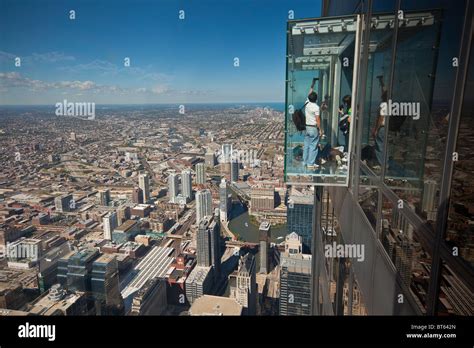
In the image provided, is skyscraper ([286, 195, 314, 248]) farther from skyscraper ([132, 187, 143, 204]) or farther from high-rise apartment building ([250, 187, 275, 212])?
skyscraper ([132, 187, 143, 204])

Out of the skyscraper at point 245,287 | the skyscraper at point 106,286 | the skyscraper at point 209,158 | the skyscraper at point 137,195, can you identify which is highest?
the skyscraper at point 209,158

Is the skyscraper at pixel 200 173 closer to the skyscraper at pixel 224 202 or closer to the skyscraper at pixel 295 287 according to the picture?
the skyscraper at pixel 224 202

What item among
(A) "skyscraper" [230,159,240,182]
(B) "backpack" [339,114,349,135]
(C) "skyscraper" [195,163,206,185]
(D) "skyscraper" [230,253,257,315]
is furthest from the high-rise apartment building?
(B) "backpack" [339,114,349,135]

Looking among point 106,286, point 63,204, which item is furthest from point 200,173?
point 106,286

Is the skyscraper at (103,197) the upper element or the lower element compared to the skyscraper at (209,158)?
lower

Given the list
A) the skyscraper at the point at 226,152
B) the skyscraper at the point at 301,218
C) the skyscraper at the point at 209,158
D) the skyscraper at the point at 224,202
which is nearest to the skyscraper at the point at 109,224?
the skyscraper at the point at 224,202

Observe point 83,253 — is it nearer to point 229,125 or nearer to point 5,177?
point 5,177
